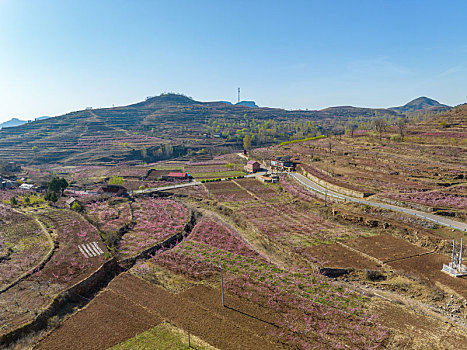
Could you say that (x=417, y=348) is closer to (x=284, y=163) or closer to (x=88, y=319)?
(x=88, y=319)

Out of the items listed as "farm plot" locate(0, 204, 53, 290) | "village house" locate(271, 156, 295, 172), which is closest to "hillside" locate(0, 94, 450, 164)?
"village house" locate(271, 156, 295, 172)

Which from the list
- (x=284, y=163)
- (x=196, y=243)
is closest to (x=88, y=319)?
(x=196, y=243)

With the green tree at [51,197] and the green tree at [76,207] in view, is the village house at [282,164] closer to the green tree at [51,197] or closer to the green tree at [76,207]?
the green tree at [76,207]

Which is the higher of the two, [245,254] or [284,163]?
[284,163]

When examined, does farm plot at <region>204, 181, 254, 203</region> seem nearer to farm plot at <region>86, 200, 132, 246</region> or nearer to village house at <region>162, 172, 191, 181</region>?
village house at <region>162, 172, 191, 181</region>

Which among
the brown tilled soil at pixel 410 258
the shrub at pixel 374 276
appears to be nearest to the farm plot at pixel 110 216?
the shrub at pixel 374 276

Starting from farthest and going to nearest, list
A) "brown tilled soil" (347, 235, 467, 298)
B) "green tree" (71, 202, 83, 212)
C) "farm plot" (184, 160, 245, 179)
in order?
"farm plot" (184, 160, 245, 179) < "green tree" (71, 202, 83, 212) < "brown tilled soil" (347, 235, 467, 298)
